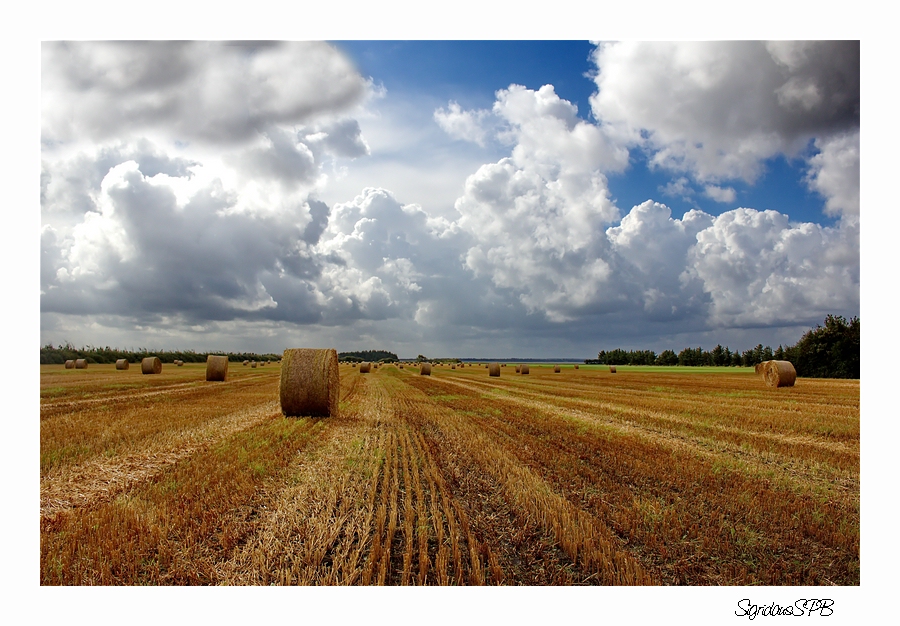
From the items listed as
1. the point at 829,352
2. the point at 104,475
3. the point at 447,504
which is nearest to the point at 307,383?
the point at 104,475

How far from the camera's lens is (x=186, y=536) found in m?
4.03

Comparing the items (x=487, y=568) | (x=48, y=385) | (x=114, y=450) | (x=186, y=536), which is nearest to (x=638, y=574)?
(x=487, y=568)

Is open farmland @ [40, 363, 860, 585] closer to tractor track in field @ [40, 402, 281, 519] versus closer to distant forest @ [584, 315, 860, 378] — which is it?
tractor track in field @ [40, 402, 281, 519]

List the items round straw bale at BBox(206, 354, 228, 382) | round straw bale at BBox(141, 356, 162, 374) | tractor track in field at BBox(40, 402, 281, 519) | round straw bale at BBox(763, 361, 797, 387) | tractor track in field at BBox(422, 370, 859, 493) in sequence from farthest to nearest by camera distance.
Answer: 1. round straw bale at BBox(141, 356, 162, 374)
2. round straw bale at BBox(206, 354, 228, 382)
3. round straw bale at BBox(763, 361, 797, 387)
4. tractor track in field at BBox(422, 370, 859, 493)
5. tractor track in field at BBox(40, 402, 281, 519)

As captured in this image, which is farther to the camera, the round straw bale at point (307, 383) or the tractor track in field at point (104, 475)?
the round straw bale at point (307, 383)

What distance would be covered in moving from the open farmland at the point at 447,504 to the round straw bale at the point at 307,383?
123 centimetres

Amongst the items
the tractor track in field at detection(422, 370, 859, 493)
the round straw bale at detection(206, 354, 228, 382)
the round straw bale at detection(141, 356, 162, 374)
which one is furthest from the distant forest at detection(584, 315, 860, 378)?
the round straw bale at detection(141, 356, 162, 374)

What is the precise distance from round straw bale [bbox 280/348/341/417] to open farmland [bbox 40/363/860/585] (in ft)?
4.04

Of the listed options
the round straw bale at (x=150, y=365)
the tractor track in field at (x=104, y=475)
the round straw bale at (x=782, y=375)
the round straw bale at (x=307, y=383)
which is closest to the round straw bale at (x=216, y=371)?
the round straw bale at (x=150, y=365)

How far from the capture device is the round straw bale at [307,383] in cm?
1100

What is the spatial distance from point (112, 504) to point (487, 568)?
3977mm

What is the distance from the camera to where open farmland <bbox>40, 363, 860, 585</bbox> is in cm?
357

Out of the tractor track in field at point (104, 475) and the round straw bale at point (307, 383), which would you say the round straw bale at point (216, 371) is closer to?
the round straw bale at point (307, 383)

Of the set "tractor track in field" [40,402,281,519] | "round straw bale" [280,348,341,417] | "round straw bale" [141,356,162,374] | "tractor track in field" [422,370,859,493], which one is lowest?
"round straw bale" [141,356,162,374]
